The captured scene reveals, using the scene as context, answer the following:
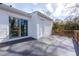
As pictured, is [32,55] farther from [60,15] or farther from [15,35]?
[60,15]

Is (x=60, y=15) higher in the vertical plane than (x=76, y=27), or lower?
higher

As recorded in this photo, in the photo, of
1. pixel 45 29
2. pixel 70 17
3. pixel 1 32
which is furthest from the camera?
pixel 45 29

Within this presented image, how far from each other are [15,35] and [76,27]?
160cm

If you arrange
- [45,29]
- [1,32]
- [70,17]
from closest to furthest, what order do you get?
[70,17], [1,32], [45,29]

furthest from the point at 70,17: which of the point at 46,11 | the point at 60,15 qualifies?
the point at 46,11

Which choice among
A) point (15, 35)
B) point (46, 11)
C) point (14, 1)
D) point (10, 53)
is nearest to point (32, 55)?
point (10, 53)

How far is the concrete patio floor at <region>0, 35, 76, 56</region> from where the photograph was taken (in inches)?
132

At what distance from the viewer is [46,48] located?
347cm

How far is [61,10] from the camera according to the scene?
3359 millimetres

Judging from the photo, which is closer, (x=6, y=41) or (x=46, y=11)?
(x=46, y=11)

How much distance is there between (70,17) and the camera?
3.30m

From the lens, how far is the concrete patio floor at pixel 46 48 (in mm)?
3354

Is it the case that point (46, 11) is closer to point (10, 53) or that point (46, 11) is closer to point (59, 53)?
point (59, 53)

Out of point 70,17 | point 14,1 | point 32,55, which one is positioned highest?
point 14,1
